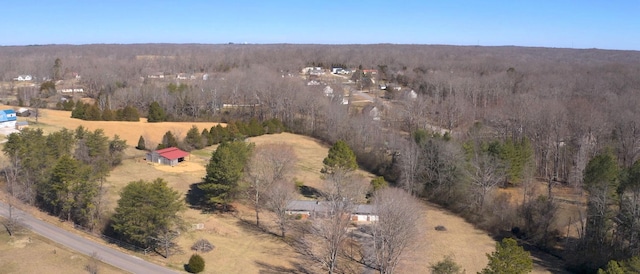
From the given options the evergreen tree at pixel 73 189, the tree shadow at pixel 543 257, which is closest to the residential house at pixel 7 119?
the evergreen tree at pixel 73 189

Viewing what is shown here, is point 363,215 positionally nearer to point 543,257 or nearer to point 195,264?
point 543,257

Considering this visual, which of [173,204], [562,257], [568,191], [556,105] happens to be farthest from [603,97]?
[173,204]

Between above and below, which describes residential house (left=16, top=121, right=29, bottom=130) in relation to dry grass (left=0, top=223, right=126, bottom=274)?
above

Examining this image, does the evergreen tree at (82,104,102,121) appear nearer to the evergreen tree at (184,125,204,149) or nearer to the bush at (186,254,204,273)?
the evergreen tree at (184,125,204,149)

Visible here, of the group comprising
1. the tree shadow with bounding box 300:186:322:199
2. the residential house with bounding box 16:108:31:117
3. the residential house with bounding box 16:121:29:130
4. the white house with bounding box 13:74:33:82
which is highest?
the white house with bounding box 13:74:33:82

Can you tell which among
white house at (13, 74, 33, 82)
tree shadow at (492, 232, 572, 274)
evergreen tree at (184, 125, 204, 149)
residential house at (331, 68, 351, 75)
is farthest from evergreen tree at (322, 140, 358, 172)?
white house at (13, 74, 33, 82)

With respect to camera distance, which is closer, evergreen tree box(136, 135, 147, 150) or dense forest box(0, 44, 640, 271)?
dense forest box(0, 44, 640, 271)

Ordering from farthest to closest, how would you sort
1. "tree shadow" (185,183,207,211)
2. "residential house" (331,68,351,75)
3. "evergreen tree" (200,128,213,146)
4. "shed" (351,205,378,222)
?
"residential house" (331,68,351,75), "evergreen tree" (200,128,213,146), "tree shadow" (185,183,207,211), "shed" (351,205,378,222)

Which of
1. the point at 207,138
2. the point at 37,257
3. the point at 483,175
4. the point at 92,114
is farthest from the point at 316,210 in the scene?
the point at 92,114
